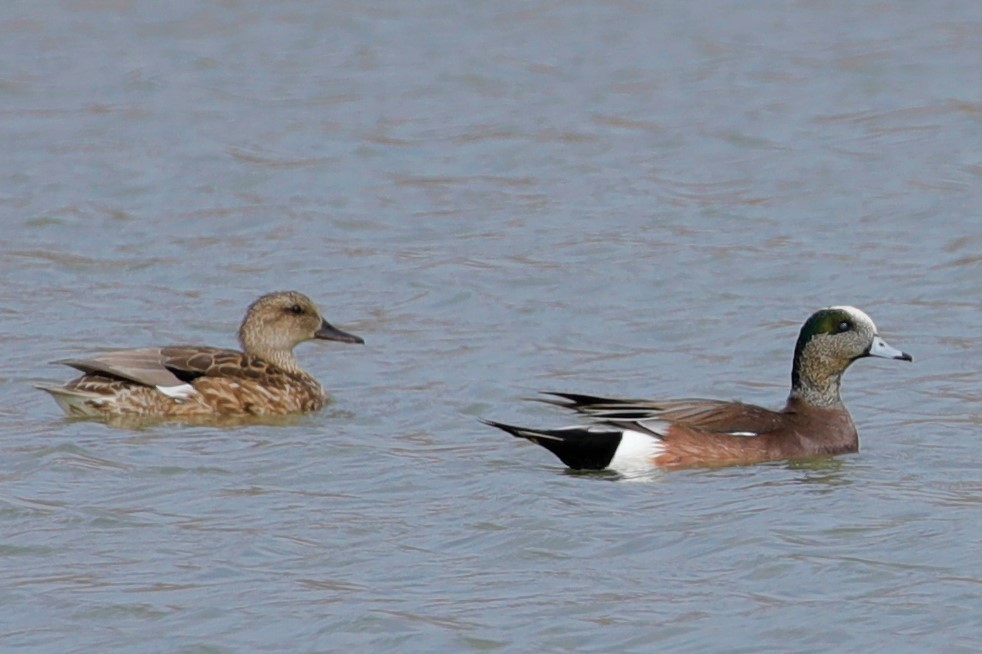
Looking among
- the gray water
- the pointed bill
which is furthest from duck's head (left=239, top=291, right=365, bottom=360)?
the pointed bill

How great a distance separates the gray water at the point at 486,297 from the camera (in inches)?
309

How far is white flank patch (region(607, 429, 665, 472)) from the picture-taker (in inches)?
395

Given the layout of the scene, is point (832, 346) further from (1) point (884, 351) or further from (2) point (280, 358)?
(2) point (280, 358)

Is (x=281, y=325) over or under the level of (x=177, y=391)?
over

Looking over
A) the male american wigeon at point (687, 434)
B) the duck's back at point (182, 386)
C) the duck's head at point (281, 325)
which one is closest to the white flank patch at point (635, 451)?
the male american wigeon at point (687, 434)

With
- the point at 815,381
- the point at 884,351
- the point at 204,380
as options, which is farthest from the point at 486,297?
the point at 884,351

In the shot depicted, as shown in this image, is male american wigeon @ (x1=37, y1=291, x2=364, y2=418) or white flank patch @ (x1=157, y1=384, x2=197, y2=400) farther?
white flank patch @ (x1=157, y1=384, x2=197, y2=400)

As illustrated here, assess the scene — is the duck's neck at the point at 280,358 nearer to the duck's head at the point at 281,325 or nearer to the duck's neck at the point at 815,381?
the duck's head at the point at 281,325

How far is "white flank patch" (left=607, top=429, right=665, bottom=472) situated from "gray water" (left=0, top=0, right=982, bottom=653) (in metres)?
0.17

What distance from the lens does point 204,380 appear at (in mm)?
11469

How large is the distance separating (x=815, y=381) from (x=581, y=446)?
4.25ft

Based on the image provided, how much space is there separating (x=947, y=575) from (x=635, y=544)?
45.4 inches

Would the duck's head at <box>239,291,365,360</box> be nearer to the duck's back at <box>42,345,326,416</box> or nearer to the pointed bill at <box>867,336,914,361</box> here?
the duck's back at <box>42,345,326,416</box>

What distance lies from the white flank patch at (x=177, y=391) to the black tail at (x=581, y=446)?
2.07 m
